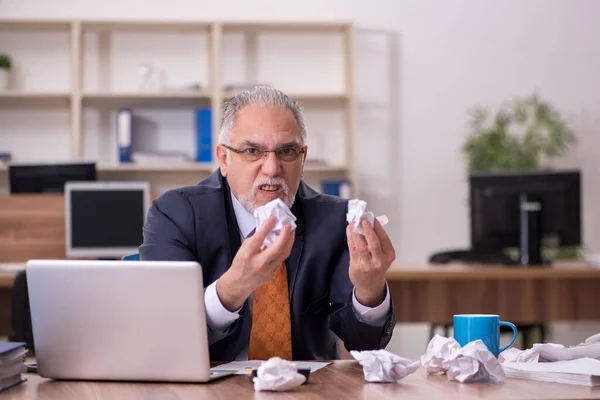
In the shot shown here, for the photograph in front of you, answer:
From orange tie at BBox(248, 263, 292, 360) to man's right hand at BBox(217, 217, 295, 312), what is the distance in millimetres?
237

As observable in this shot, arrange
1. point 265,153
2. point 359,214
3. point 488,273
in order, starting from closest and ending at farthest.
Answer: point 359,214
point 265,153
point 488,273

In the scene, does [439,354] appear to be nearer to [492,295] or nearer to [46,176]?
[492,295]

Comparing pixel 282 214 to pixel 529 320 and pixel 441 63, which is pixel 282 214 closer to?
pixel 529 320

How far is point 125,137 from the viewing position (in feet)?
17.0

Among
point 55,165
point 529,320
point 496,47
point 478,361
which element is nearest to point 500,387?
point 478,361

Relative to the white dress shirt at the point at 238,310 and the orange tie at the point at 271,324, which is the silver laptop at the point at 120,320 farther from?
the orange tie at the point at 271,324

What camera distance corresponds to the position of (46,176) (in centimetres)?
418

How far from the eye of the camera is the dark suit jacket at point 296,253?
187 centimetres

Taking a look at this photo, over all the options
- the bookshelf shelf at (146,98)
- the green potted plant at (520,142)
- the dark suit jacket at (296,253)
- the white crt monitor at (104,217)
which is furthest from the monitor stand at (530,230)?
the dark suit jacket at (296,253)

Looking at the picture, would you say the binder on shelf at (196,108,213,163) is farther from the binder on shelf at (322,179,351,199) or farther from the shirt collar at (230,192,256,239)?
the shirt collar at (230,192,256,239)

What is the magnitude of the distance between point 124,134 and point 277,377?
407 centimetres

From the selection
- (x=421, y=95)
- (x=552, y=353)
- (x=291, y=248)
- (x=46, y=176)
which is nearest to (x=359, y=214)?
(x=291, y=248)

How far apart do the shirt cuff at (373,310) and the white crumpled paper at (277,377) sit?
43 centimetres

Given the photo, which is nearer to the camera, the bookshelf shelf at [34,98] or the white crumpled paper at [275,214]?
the white crumpled paper at [275,214]
